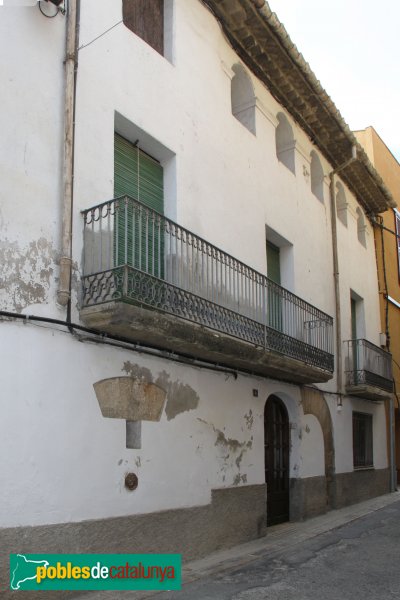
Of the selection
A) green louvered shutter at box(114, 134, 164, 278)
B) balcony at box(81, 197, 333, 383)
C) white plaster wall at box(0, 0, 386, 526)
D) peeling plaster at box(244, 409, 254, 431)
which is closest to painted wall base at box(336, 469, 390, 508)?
white plaster wall at box(0, 0, 386, 526)

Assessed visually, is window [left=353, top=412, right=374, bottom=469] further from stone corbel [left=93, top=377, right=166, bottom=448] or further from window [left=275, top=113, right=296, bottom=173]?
stone corbel [left=93, top=377, right=166, bottom=448]

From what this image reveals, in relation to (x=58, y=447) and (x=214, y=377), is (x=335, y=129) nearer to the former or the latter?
(x=214, y=377)

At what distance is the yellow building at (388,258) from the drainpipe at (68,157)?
38.4 ft

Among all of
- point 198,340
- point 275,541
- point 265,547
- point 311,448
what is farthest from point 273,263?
point 265,547

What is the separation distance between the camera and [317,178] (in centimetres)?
1344

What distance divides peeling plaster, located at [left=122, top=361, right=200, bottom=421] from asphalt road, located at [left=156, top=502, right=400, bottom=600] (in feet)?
6.10

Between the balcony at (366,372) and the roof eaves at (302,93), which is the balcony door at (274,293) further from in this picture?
the balcony at (366,372)

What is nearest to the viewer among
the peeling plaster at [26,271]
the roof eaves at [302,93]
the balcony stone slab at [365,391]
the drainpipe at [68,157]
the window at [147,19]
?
the peeling plaster at [26,271]

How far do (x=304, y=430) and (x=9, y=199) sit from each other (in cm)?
714

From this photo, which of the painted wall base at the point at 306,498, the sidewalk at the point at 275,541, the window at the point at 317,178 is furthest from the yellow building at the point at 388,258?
the painted wall base at the point at 306,498

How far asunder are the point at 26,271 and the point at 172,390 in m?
2.46

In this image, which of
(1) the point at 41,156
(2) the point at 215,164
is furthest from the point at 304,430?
(1) the point at 41,156

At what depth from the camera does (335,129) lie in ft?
42.2

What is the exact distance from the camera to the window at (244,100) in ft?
34.4
